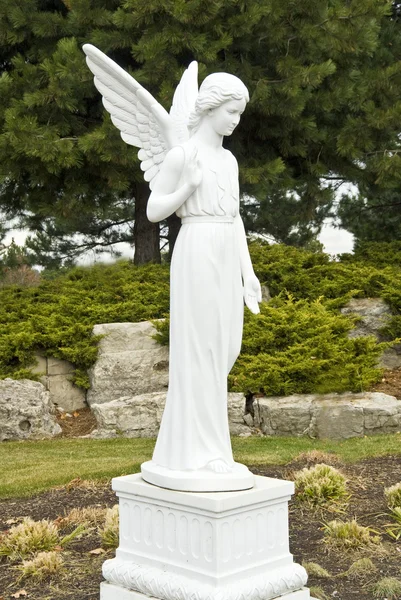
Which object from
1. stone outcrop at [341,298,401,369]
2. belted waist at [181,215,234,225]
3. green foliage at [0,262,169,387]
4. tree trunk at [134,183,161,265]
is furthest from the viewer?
tree trunk at [134,183,161,265]

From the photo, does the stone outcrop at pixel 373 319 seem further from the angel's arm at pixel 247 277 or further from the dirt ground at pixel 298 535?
the angel's arm at pixel 247 277

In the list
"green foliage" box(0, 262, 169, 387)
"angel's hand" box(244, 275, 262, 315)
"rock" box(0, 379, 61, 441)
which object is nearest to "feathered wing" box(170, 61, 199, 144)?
"angel's hand" box(244, 275, 262, 315)

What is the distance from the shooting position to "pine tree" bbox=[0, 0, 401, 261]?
10.0 m

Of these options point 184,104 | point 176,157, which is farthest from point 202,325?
point 184,104

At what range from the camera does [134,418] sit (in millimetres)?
8711

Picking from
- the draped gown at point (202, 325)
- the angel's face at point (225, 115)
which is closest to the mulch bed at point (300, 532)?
the draped gown at point (202, 325)

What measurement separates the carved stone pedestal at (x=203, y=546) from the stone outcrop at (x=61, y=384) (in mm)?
5652

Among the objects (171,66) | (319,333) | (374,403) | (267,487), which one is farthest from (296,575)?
(171,66)

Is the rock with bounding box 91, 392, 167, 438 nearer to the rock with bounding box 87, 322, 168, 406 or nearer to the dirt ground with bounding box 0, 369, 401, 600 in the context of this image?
the rock with bounding box 87, 322, 168, 406

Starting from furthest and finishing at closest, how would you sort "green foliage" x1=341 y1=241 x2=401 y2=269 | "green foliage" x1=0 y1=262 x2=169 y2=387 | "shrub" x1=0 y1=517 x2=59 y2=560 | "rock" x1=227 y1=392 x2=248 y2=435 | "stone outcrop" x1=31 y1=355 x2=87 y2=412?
1. "green foliage" x1=341 y1=241 x2=401 y2=269
2. "stone outcrop" x1=31 y1=355 x2=87 y2=412
3. "green foliage" x1=0 y1=262 x2=169 y2=387
4. "rock" x1=227 y1=392 x2=248 y2=435
5. "shrub" x1=0 y1=517 x2=59 y2=560

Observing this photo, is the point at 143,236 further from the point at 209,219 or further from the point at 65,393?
the point at 209,219

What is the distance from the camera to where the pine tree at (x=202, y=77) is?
1001 centimetres

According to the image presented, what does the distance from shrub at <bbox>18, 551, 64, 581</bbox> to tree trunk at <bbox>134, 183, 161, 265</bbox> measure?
25.6 ft

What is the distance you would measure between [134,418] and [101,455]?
110cm
